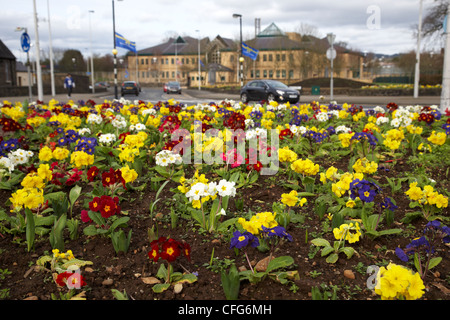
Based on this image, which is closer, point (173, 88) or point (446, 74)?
point (446, 74)

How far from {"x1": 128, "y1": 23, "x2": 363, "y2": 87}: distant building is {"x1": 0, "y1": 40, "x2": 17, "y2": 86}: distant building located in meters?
27.6

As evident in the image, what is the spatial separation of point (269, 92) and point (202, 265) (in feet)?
60.9

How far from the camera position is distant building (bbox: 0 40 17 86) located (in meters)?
39.3

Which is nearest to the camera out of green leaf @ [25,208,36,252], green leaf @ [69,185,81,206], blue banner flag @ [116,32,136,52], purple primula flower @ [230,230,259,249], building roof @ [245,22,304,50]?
purple primula flower @ [230,230,259,249]

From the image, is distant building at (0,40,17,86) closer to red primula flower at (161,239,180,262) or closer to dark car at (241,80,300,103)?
dark car at (241,80,300,103)

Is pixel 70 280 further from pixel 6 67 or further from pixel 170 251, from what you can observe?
pixel 6 67

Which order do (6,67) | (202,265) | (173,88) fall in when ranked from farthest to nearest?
(173,88) < (6,67) < (202,265)

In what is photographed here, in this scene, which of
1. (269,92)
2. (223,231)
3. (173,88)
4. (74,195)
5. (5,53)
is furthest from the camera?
(173,88)

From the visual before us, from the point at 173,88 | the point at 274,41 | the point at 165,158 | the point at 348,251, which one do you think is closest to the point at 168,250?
the point at 348,251

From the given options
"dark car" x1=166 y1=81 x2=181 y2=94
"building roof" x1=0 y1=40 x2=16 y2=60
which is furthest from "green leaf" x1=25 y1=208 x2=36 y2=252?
"building roof" x1=0 y1=40 x2=16 y2=60

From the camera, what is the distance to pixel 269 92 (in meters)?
20.7

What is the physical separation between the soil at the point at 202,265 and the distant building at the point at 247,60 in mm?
53903

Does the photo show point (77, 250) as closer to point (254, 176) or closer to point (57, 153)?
point (57, 153)

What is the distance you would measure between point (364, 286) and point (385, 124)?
5581 mm
